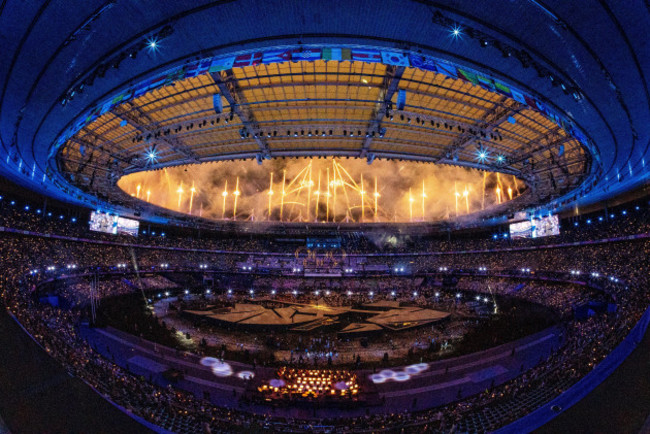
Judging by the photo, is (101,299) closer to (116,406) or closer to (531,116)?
(116,406)

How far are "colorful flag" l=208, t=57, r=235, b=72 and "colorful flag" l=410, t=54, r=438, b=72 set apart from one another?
7.51 m

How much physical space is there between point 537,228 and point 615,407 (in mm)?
37998

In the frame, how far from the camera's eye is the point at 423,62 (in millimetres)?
12789

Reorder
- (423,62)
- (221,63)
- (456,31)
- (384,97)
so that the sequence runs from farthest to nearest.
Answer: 1. (384,97)
2. (221,63)
3. (423,62)
4. (456,31)

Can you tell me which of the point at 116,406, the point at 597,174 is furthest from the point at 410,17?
the point at 597,174

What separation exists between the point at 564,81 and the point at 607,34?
2.51 m

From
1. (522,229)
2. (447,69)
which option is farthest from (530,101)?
(522,229)

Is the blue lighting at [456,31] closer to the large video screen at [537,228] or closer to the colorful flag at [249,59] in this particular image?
the colorful flag at [249,59]

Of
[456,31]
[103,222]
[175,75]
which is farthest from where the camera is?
[103,222]

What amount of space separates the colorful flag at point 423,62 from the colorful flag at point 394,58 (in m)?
0.32

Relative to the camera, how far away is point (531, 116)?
19344 mm

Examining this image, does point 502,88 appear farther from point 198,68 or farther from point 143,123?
point 143,123

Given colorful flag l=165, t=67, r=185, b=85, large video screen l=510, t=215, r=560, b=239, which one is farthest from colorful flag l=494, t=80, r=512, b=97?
large video screen l=510, t=215, r=560, b=239

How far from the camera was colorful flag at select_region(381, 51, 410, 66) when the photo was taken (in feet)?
41.0
